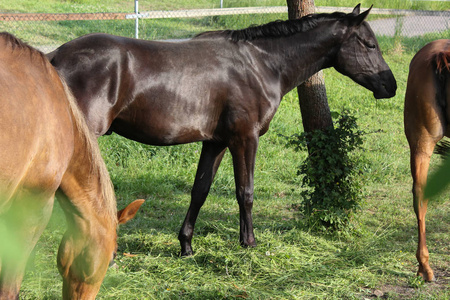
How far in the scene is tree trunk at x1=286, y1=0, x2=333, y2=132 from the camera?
492 centimetres

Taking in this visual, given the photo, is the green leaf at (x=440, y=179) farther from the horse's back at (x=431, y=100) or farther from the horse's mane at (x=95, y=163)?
the horse's back at (x=431, y=100)

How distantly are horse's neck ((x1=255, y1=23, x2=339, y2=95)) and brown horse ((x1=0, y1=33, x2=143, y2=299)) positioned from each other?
89.0 inches

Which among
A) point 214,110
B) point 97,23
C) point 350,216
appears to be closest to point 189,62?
point 214,110

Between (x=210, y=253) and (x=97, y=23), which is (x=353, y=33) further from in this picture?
(x=97, y=23)

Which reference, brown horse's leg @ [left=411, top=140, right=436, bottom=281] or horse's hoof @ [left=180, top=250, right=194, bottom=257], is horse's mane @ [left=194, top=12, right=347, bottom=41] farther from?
horse's hoof @ [left=180, top=250, right=194, bottom=257]

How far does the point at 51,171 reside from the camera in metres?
2.24

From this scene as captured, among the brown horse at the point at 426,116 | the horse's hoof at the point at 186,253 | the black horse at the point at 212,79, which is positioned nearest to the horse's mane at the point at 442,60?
the brown horse at the point at 426,116

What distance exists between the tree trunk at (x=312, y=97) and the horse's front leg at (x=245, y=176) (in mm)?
960

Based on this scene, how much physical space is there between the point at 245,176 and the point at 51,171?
7.32ft

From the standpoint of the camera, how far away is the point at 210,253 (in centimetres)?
411

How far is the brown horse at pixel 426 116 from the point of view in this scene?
3.83 m

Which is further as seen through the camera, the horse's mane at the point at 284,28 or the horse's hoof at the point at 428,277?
the horse's mane at the point at 284,28

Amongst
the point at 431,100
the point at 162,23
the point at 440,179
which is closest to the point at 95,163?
the point at 440,179

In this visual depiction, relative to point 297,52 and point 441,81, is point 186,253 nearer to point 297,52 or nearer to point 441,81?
point 297,52
